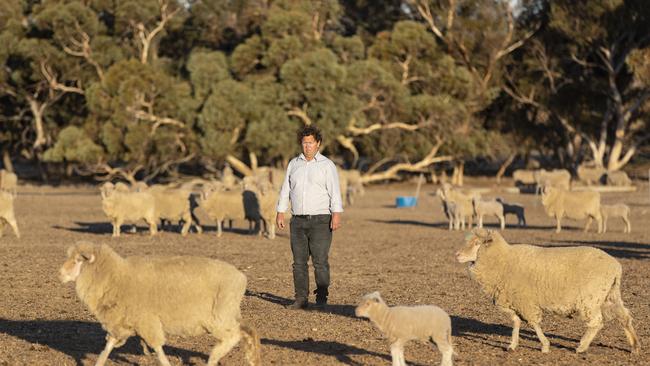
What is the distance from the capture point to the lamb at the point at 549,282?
10695mm

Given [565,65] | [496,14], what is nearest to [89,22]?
[496,14]

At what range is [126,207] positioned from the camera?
88.3 feet

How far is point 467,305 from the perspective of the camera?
14.3 metres

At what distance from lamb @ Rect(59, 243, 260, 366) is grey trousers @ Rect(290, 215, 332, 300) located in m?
3.67

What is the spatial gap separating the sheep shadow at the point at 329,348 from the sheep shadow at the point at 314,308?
198cm

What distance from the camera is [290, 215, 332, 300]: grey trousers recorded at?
13.2 m

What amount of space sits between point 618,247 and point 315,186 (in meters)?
12.9

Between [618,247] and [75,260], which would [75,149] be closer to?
[618,247]

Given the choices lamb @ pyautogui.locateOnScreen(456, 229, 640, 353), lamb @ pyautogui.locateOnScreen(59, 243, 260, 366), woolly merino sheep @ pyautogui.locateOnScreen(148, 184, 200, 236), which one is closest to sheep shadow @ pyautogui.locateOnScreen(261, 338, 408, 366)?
lamb @ pyautogui.locateOnScreen(59, 243, 260, 366)

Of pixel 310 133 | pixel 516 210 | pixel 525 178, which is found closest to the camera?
pixel 310 133

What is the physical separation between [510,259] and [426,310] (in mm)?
2205

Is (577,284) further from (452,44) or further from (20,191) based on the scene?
(452,44)

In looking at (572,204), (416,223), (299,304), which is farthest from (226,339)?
(416,223)

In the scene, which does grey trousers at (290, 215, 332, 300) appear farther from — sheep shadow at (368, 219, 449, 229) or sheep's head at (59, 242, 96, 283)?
sheep shadow at (368, 219, 449, 229)
